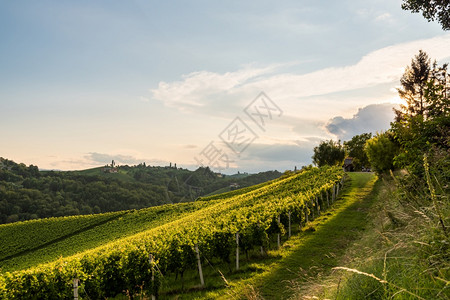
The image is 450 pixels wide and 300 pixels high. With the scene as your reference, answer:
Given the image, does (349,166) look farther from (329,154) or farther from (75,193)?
(75,193)

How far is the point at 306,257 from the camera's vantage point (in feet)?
44.7

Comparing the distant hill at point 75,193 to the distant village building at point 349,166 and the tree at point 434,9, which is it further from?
the tree at point 434,9

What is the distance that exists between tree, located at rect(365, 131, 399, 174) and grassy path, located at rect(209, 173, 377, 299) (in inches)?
499

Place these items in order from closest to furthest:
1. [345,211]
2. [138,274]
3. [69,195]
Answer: [138,274], [345,211], [69,195]

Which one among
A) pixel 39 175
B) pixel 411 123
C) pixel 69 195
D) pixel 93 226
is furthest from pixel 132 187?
pixel 411 123

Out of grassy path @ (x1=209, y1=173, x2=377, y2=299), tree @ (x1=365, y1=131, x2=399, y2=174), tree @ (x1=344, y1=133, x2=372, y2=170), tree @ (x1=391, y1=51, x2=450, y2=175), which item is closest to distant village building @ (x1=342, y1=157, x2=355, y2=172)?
tree @ (x1=344, y1=133, x2=372, y2=170)

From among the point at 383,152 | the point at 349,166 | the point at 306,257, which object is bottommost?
the point at 306,257

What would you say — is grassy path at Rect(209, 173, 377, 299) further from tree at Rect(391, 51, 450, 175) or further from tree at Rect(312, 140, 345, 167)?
tree at Rect(312, 140, 345, 167)

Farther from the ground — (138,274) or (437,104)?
(437,104)

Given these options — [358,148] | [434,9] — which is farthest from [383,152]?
[358,148]

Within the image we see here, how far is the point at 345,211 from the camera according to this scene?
22.7 meters

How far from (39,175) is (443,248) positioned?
211726 millimetres

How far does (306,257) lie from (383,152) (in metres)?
27.2

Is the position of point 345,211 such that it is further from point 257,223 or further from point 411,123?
point 411,123
